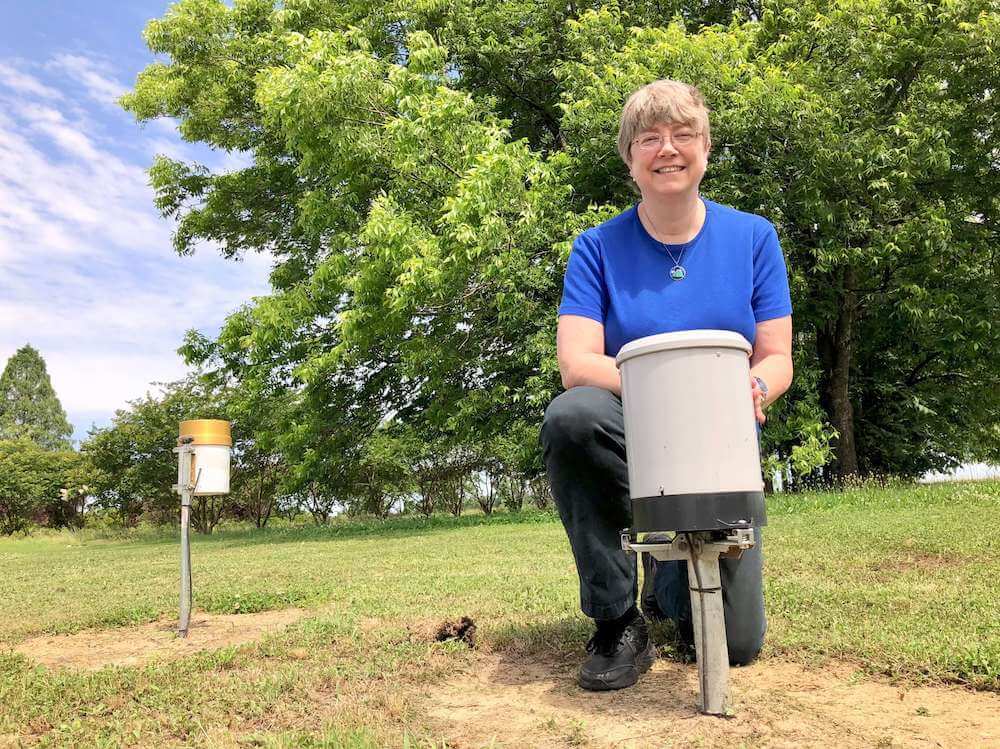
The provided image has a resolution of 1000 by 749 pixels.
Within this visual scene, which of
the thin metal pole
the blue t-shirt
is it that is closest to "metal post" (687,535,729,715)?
the blue t-shirt

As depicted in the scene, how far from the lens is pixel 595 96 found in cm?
1248

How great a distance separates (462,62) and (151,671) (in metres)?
14.4

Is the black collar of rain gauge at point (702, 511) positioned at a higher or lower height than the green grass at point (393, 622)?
higher

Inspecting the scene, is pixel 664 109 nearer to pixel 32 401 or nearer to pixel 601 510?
pixel 601 510

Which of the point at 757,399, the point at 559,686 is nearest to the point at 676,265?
the point at 757,399

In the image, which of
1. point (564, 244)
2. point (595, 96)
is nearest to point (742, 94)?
point (595, 96)

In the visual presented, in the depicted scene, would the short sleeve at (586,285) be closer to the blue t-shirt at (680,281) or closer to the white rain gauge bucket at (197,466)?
the blue t-shirt at (680,281)

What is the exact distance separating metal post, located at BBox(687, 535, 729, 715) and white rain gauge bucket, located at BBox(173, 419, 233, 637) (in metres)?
2.72

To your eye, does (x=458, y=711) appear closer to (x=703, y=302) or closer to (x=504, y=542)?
(x=703, y=302)

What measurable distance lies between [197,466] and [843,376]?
523 inches

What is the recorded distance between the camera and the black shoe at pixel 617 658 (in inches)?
106

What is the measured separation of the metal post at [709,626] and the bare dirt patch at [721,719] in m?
0.06

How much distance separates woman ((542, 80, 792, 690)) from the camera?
2.65 meters

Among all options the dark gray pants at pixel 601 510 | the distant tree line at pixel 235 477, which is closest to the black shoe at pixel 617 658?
the dark gray pants at pixel 601 510
